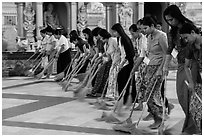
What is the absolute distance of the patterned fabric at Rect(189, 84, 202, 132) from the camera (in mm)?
4488

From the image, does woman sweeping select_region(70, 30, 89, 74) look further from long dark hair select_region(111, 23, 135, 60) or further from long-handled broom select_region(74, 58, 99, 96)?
long dark hair select_region(111, 23, 135, 60)

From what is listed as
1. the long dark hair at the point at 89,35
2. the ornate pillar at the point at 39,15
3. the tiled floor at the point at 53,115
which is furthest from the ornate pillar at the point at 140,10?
the long dark hair at the point at 89,35

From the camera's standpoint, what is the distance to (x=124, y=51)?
6.43 m

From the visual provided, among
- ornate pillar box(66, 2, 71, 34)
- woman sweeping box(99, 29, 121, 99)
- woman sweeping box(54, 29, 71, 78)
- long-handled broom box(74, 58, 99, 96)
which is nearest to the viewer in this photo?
woman sweeping box(99, 29, 121, 99)

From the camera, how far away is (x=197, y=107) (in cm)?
450

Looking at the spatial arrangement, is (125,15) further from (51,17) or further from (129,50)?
(129,50)

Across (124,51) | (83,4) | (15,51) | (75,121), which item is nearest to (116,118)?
(75,121)

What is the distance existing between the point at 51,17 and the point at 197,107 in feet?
54.9

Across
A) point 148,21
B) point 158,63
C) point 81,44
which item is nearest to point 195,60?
point 158,63

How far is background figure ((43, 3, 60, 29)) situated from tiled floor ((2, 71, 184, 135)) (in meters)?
11.2

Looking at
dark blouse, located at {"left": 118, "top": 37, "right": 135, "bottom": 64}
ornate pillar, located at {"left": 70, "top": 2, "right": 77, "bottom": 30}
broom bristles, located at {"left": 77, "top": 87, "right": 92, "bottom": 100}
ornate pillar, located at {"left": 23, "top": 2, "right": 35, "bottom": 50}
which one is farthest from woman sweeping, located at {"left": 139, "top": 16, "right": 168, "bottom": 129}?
ornate pillar, located at {"left": 70, "top": 2, "right": 77, "bottom": 30}

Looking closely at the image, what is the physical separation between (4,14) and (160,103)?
65.9ft

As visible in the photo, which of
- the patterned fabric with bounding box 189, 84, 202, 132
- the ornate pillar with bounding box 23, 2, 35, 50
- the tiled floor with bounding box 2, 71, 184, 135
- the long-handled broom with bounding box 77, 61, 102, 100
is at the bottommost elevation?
the tiled floor with bounding box 2, 71, 184, 135

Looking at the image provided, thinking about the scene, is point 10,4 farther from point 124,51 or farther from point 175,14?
point 175,14
